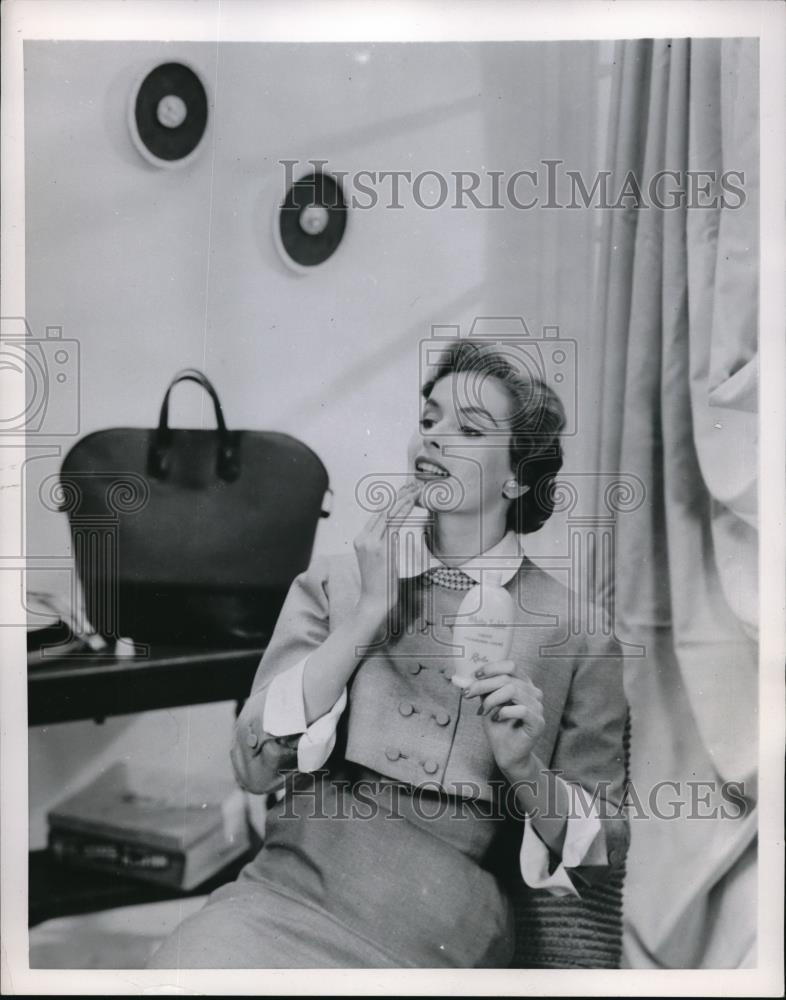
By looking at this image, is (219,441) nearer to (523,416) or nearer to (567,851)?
(523,416)

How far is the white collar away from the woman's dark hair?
23 millimetres

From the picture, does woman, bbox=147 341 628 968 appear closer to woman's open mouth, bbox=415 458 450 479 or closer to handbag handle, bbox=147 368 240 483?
woman's open mouth, bbox=415 458 450 479

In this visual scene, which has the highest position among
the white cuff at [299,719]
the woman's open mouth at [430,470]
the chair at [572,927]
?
the woman's open mouth at [430,470]

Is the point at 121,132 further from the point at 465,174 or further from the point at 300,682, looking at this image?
the point at 300,682

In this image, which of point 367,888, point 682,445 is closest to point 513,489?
point 682,445

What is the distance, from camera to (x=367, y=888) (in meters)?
1.12

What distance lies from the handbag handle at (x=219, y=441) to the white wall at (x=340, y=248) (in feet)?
0.04

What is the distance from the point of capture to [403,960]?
1144 mm

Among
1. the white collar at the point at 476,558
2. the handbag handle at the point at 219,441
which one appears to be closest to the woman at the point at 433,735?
the white collar at the point at 476,558

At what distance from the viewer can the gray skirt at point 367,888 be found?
112cm

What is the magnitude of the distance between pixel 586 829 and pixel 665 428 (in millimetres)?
483

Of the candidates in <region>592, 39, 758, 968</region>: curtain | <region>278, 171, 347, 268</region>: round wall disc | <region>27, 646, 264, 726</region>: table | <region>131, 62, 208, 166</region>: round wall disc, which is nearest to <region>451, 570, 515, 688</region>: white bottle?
<region>592, 39, 758, 968</region>: curtain

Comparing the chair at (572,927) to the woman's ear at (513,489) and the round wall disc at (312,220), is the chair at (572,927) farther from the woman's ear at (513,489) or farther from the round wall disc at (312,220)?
the round wall disc at (312,220)

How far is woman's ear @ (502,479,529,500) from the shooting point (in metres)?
1.14
